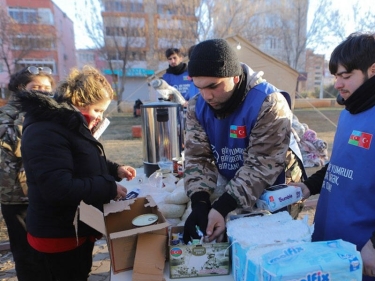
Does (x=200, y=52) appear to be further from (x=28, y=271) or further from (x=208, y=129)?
(x=28, y=271)

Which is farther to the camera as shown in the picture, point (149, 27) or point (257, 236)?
point (149, 27)

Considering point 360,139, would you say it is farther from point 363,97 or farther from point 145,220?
point 145,220

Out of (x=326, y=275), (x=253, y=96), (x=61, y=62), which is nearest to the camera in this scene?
(x=326, y=275)

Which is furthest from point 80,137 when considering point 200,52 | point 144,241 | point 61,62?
point 61,62

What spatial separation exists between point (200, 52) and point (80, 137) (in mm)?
772

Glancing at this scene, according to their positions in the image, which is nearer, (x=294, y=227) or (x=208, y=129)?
(x=294, y=227)

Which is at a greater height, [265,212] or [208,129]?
[208,129]

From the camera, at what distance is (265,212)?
144 cm

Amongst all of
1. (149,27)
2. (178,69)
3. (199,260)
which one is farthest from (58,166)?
(149,27)

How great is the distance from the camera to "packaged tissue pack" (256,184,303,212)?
4.67ft

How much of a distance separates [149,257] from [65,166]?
24.6 inches

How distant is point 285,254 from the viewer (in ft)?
3.23

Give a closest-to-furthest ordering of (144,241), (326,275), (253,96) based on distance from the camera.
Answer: (326,275)
(144,241)
(253,96)

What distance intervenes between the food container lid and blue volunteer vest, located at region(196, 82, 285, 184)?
0.49 metres
